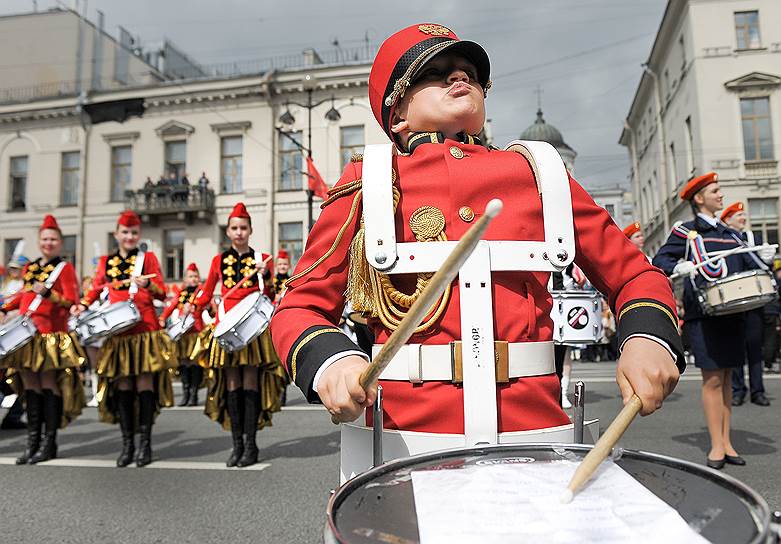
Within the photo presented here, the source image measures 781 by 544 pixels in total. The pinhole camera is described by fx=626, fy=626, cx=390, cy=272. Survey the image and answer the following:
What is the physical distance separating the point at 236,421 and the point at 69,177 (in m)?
24.6

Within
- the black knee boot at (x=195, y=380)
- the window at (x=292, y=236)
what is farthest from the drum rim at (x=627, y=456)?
the window at (x=292, y=236)

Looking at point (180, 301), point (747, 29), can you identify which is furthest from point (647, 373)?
point (747, 29)

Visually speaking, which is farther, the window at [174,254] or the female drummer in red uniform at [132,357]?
the window at [174,254]

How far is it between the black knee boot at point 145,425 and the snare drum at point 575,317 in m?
3.45

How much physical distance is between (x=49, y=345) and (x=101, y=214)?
21.8 m

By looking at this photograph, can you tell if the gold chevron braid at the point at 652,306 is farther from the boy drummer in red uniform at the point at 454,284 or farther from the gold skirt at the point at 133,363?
the gold skirt at the point at 133,363

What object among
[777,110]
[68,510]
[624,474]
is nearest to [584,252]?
[624,474]

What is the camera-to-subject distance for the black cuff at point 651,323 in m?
1.29

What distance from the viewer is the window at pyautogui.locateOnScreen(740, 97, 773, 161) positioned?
22.4 m

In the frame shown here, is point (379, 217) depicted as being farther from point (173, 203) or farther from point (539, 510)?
point (173, 203)

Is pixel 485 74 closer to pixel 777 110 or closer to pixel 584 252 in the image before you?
pixel 584 252

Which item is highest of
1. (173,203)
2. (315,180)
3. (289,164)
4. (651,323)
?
(289,164)

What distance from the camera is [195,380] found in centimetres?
848

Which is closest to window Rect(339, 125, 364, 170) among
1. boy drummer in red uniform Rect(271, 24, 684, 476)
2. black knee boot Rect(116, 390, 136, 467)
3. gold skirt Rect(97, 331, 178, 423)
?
gold skirt Rect(97, 331, 178, 423)
